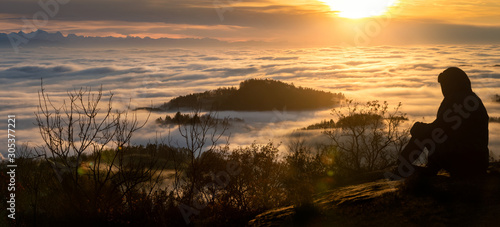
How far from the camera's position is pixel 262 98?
13000cm

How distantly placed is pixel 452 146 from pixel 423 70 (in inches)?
7658

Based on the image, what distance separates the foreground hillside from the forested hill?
10959cm

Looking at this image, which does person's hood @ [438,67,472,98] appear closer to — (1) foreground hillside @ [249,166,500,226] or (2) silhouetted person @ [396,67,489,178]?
(2) silhouetted person @ [396,67,489,178]

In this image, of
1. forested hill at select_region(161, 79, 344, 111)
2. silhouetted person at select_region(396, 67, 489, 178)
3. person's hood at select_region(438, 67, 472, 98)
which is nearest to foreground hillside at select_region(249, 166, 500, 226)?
silhouetted person at select_region(396, 67, 489, 178)

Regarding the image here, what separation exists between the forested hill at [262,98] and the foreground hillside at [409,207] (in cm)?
10959

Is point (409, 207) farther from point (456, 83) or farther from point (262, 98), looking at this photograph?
point (262, 98)

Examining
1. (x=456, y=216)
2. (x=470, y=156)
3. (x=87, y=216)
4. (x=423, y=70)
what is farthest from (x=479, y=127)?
(x=423, y=70)

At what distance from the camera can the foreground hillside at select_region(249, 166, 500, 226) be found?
7582 millimetres

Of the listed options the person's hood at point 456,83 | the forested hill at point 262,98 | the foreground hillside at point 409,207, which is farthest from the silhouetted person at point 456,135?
the forested hill at point 262,98

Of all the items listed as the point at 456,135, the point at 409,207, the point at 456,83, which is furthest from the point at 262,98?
the point at 409,207

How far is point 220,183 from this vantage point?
16.8 m

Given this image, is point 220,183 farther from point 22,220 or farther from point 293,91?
point 293,91

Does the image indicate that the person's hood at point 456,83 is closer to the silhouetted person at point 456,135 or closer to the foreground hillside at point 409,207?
the silhouetted person at point 456,135

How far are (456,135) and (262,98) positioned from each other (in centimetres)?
12158
